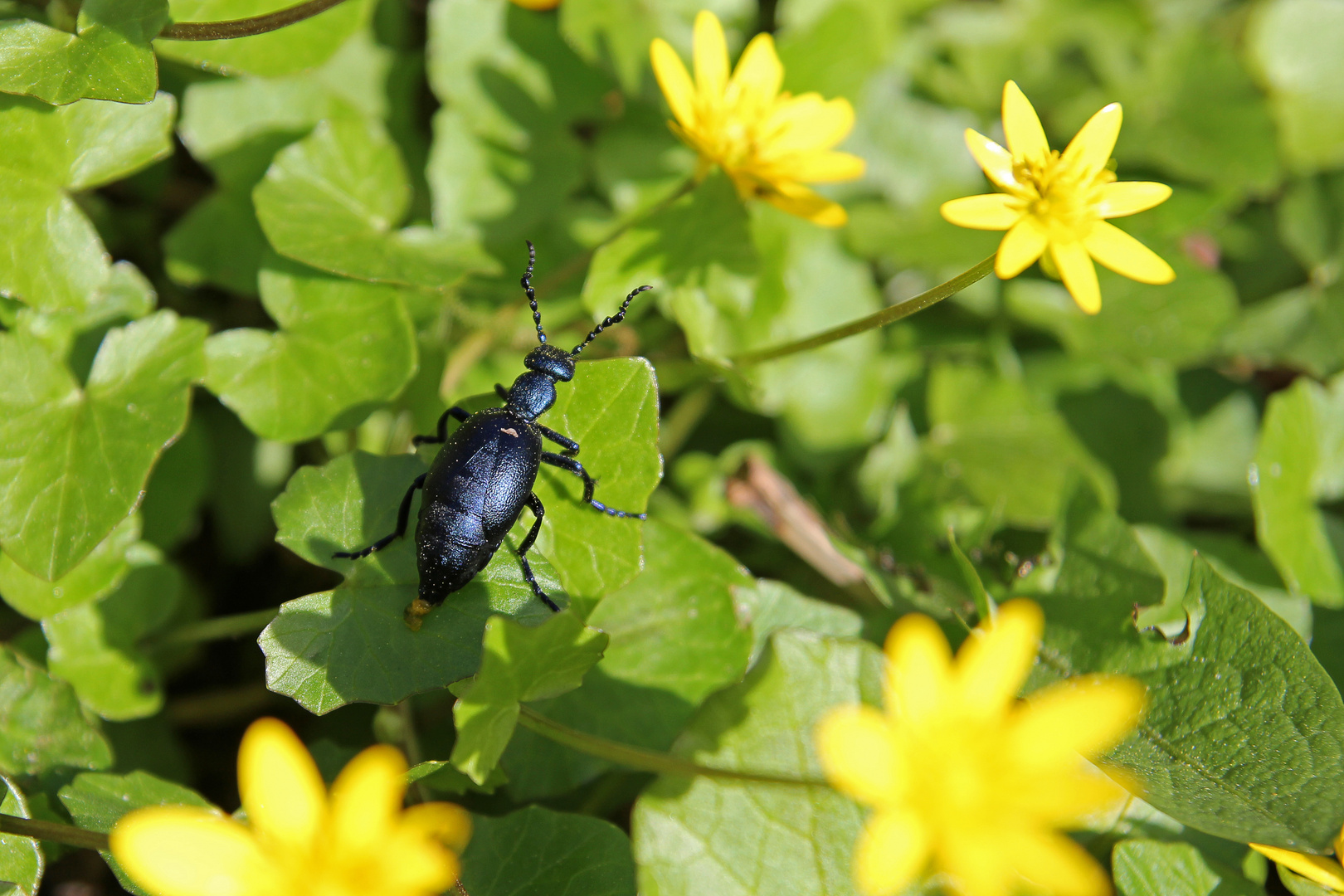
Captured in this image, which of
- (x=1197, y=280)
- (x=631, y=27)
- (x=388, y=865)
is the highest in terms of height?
(x=631, y=27)

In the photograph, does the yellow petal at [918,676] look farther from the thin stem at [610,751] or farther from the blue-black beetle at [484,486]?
the blue-black beetle at [484,486]

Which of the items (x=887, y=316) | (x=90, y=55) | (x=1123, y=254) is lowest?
(x=887, y=316)

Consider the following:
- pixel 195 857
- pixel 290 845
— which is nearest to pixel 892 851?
pixel 290 845

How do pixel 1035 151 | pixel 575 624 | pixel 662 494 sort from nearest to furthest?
pixel 575 624 → pixel 1035 151 → pixel 662 494

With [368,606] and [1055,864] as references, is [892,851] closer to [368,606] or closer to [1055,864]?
[1055,864]

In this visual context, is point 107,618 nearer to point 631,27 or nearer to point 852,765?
point 852,765

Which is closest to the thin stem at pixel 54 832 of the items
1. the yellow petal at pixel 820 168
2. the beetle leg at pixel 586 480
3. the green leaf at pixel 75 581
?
the green leaf at pixel 75 581

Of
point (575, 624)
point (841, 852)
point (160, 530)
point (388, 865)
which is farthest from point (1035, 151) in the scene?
point (160, 530)
